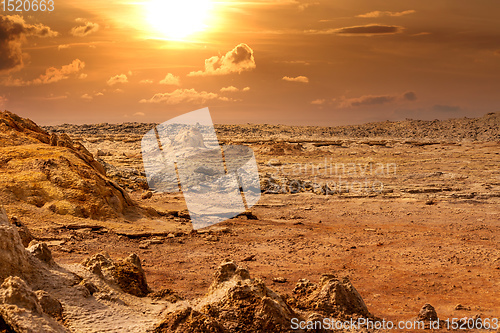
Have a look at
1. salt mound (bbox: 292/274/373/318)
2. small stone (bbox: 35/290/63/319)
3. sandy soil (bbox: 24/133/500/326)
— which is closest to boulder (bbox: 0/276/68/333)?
small stone (bbox: 35/290/63/319)

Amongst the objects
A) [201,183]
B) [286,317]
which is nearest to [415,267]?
[286,317]

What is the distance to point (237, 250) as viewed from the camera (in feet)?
32.3

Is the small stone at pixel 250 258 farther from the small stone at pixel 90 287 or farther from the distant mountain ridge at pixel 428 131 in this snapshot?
the distant mountain ridge at pixel 428 131

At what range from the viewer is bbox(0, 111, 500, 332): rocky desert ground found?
417 centimetres

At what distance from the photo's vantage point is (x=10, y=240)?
423cm

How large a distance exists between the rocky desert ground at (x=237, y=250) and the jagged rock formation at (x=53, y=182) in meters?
0.03

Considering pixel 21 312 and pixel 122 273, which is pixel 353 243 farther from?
pixel 21 312

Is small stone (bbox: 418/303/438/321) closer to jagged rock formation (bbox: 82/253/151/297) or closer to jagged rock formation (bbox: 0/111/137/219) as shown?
jagged rock formation (bbox: 82/253/151/297)

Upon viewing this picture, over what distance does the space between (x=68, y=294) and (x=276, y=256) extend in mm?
5624

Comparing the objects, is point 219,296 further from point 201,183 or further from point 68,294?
point 201,183

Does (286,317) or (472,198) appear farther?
(472,198)

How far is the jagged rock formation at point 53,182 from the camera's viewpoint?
1020 centimetres

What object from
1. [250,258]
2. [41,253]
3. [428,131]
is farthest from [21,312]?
[428,131]

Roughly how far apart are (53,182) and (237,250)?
4.60 metres
